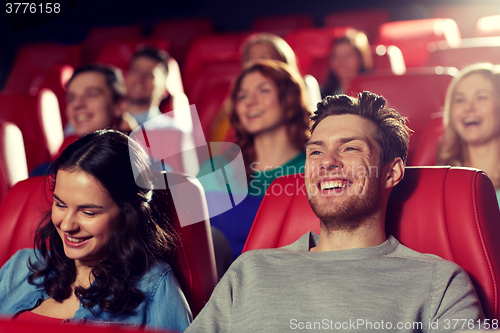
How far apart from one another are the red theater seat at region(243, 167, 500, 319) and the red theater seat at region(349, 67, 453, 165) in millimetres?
1178

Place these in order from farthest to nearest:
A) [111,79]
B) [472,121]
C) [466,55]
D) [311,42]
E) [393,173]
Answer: [311,42], [466,55], [111,79], [472,121], [393,173]

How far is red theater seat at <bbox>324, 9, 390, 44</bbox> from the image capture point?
5055 millimetres

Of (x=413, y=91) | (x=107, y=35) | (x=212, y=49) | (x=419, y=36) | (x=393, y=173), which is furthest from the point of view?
(x=107, y=35)

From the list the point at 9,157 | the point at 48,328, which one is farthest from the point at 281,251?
the point at 9,157

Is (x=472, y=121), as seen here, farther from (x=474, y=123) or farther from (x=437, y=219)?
(x=437, y=219)

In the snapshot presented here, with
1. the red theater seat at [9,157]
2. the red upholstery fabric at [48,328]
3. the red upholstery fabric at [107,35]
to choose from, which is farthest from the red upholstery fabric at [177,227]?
the red upholstery fabric at [107,35]

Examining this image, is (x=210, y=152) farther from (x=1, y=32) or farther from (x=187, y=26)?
(x=1, y=32)

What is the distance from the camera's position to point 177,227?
1.27m

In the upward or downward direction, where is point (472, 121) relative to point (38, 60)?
downward

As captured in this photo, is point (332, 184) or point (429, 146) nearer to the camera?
Result: point (332, 184)

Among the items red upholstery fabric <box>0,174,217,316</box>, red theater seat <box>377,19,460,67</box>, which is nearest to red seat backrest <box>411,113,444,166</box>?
red upholstery fabric <box>0,174,217,316</box>

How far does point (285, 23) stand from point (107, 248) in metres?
4.50

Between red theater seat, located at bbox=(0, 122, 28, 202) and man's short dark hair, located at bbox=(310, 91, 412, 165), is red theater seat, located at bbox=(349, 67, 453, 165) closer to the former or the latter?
man's short dark hair, located at bbox=(310, 91, 412, 165)

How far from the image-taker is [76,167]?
1188mm
